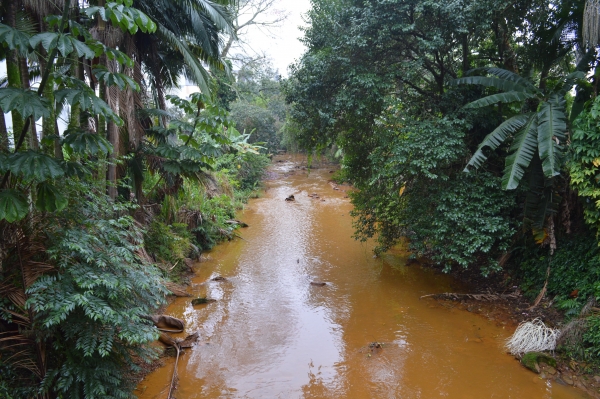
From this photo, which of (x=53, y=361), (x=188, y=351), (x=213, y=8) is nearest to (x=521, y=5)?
(x=213, y=8)

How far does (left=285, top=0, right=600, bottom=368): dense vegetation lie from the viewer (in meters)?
6.36

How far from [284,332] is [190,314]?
203 centimetres

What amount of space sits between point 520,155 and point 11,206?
687 centimetres

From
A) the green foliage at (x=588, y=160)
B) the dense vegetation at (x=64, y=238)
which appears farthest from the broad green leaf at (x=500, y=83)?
the dense vegetation at (x=64, y=238)

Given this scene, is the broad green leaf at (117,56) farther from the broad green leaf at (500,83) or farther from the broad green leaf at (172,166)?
the broad green leaf at (500,83)

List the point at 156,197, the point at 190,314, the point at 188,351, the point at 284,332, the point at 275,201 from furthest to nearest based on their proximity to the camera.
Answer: the point at 275,201, the point at 156,197, the point at 190,314, the point at 284,332, the point at 188,351

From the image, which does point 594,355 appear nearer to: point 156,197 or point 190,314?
point 190,314

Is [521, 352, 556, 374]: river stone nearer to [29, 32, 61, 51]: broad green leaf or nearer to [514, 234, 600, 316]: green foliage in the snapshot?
[514, 234, 600, 316]: green foliage

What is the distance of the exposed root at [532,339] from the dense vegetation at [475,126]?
0.27m

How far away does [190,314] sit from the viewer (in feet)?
25.9

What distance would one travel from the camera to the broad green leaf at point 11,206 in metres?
3.24

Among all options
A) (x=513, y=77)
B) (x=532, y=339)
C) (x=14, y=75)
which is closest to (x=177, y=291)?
(x=14, y=75)

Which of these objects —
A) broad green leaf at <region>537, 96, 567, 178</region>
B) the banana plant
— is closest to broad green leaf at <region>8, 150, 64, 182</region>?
the banana plant

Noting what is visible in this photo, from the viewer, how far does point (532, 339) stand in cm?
612
